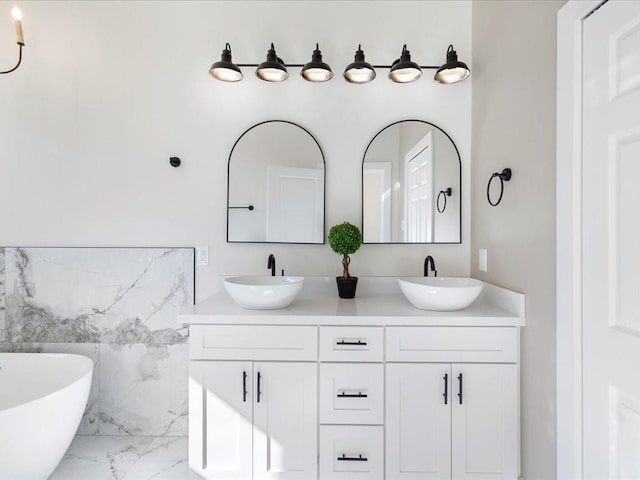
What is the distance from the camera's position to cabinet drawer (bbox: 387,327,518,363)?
5.20 feet

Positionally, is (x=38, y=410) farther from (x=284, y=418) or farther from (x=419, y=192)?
(x=419, y=192)

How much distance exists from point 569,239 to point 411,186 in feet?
3.25

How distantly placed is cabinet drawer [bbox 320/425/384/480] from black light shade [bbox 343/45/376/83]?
1817 millimetres

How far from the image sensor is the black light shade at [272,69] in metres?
1.89

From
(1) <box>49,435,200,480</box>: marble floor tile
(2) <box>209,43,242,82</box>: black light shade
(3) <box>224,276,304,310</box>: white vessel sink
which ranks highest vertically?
(2) <box>209,43,242,82</box>: black light shade

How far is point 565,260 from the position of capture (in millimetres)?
1286

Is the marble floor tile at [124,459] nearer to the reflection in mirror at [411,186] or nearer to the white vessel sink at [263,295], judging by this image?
the white vessel sink at [263,295]

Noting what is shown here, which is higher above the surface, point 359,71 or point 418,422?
point 359,71

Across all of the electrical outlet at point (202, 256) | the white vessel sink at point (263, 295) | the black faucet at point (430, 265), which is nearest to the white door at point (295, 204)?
the electrical outlet at point (202, 256)

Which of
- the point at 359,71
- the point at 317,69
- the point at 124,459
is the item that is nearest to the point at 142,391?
the point at 124,459

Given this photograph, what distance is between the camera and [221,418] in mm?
1613

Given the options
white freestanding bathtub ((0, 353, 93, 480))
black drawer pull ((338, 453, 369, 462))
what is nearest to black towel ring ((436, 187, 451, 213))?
black drawer pull ((338, 453, 369, 462))

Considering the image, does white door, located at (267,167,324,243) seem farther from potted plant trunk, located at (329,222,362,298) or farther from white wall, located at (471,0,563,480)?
white wall, located at (471,0,563,480)

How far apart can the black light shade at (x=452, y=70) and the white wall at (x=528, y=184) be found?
150 mm
